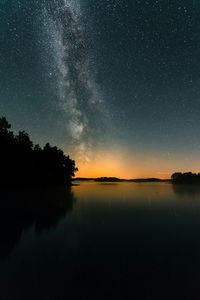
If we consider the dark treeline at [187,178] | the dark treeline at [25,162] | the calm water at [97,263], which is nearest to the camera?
the calm water at [97,263]

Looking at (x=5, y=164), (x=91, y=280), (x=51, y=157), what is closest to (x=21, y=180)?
(x=5, y=164)

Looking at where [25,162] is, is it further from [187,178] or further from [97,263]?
[187,178]

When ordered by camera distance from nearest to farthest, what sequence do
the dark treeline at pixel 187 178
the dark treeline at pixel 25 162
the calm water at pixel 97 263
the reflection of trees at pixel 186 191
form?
1. the calm water at pixel 97 263
2. the dark treeline at pixel 25 162
3. the reflection of trees at pixel 186 191
4. the dark treeline at pixel 187 178

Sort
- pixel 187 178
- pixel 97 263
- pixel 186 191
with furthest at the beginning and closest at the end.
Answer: pixel 187 178 < pixel 186 191 < pixel 97 263

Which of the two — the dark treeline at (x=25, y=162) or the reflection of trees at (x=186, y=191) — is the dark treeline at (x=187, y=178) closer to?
the reflection of trees at (x=186, y=191)

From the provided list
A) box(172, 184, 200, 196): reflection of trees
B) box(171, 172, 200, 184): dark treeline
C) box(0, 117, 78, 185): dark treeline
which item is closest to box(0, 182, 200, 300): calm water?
box(0, 117, 78, 185): dark treeline

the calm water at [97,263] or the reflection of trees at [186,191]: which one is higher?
the calm water at [97,263]

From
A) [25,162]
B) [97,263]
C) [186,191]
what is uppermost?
[25,162]

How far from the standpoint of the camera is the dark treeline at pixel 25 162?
3850 cm

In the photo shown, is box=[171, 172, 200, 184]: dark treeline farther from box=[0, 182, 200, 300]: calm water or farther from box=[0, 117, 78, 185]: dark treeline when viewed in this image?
box=[0, 182, 200, 300]: calm water

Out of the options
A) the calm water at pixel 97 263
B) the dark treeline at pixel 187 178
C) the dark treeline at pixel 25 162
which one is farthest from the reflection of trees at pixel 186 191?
the dark treeline at pixel 187 178

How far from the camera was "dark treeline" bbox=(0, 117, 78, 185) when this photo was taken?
1516 inches

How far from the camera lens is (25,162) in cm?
4641

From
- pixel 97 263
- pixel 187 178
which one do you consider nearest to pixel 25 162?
pixel 97 263
